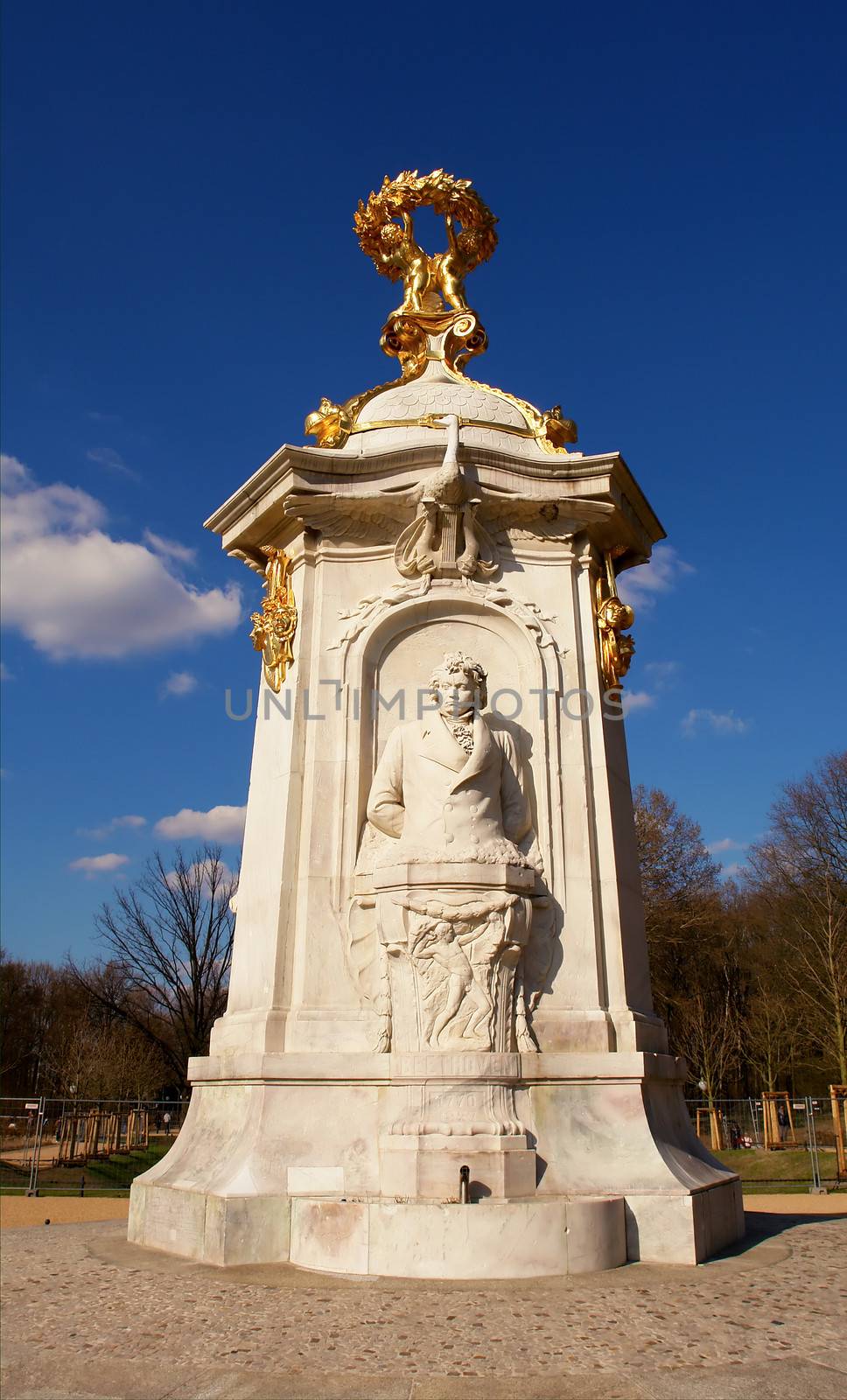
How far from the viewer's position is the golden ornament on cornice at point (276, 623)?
10.2 m

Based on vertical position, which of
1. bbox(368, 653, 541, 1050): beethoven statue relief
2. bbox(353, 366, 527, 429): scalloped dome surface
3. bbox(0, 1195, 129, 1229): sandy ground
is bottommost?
bbox(0, 1195, 129, 1229): sandy ground

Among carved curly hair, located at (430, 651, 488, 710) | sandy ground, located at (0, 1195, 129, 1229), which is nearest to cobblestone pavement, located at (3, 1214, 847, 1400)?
carved curly hair, located at (430, 651, 488, 710)

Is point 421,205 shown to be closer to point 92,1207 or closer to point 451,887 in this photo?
point 451,887

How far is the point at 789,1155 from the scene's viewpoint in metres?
22.3

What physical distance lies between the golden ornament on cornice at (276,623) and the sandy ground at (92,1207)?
7.86 m

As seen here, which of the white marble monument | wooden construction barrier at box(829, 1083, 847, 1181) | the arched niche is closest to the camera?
the white marble monument

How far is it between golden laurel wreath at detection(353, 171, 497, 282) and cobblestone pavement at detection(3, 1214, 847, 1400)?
11564 millimetres

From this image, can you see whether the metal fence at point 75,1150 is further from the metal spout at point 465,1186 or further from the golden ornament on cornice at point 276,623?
the metal spout at point 465,1186

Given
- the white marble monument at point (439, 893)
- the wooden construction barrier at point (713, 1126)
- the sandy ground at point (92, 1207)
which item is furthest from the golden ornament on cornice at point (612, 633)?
the wooden construction barrier at point (713, 1126)

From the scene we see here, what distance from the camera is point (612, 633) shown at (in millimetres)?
10398

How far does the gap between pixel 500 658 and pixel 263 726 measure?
8.28 ft

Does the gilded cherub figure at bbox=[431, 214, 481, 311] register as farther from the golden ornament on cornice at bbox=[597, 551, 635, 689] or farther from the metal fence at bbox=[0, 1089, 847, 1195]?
the metal fence at bbox=[0, 1089, 847, 1195]

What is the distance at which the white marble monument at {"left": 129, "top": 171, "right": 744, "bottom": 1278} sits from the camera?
744 centimetres

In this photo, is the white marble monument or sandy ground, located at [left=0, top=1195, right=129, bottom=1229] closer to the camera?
the white marble monument
